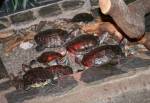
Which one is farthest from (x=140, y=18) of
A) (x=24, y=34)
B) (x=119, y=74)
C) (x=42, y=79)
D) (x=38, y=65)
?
(x=24, y=34)

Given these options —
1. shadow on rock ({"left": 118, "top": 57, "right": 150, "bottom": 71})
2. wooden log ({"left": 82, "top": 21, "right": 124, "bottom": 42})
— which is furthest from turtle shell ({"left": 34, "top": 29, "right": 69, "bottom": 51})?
shadow on rock ({"left": 118, "top": 57, "right": 150, "bottom": 71})

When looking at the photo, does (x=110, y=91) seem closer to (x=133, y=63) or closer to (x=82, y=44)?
(x=133, y=63)

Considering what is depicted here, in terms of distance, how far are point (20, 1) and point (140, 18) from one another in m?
2.23

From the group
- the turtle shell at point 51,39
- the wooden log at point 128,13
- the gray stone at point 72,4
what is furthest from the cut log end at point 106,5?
the gray stone at point 72,4

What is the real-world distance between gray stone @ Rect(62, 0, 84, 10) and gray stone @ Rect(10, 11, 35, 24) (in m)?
0.47

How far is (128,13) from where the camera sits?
2766mm

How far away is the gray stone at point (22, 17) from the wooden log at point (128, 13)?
2.12m

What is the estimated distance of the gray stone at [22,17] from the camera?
480 centimetres

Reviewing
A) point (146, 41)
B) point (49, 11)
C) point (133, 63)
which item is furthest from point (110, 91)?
point (49, 11)

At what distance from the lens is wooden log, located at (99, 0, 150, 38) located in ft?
8.76

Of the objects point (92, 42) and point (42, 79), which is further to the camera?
point (92, 42)

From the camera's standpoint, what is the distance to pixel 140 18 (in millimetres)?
2926

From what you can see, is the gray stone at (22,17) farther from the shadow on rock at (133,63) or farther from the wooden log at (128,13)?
the wooden log at (128,13)

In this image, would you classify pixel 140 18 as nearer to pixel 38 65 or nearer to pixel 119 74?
pixel 119 74
